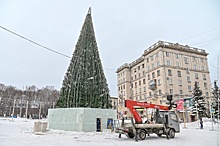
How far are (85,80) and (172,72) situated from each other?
3477 cm

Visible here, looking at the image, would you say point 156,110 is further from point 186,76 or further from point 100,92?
point 186,76

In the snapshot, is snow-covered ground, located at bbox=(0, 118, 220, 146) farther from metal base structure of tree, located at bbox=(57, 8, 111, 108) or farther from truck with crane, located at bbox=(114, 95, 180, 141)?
metal base structure of tree, located at bbox=(57, 8, 111, 108)

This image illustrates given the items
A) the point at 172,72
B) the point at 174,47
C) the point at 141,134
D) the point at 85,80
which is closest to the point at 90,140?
the point at 141,134

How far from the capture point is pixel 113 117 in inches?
818

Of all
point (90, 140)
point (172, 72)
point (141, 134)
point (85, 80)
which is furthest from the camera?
point (172, 72)

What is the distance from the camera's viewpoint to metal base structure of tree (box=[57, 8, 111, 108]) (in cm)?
1967

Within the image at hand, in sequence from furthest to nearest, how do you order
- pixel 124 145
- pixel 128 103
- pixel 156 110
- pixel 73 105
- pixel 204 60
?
1. pixel 204 60
2. pixel 73 105
3. pixel 156 110
4. pixel 128 103
5. pixel 124 145

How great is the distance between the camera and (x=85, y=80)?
19891 millimetres

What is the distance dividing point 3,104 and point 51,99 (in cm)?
1717

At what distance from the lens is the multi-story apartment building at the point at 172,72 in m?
47.6

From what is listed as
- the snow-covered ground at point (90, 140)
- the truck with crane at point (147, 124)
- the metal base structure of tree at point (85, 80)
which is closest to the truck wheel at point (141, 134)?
the truck with crane at point (147, 124)

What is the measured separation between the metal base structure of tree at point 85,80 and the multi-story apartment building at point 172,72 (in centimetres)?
2803

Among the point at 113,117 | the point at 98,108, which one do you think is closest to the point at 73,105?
the point at 98,108

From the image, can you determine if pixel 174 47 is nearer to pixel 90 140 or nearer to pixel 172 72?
pixel 172 72
